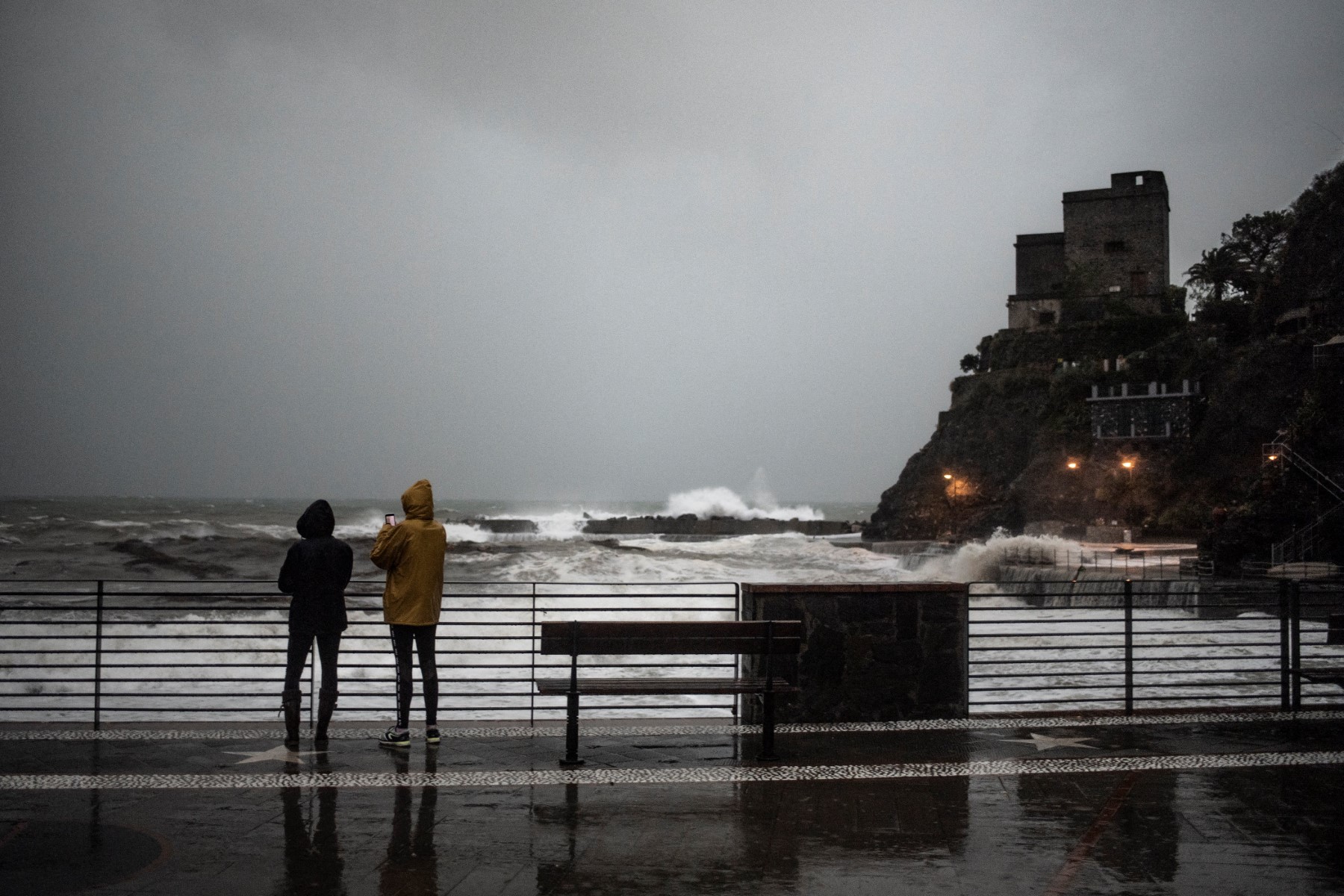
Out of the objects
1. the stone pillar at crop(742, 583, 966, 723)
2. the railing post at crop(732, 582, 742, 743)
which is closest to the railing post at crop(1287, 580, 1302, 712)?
the stone pillar at crop(742, 583, 966, 723)

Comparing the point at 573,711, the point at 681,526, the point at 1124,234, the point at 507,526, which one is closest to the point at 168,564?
the point at 573,711

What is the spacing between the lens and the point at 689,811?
19.6ft

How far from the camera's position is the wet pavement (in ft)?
15.8

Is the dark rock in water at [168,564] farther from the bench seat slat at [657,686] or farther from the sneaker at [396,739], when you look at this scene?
the bench seat slat at [657,686]

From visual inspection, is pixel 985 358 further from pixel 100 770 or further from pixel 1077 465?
pixel 100 770

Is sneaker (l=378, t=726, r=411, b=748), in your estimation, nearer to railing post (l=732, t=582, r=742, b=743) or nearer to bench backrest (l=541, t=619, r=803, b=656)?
bench backrest (l=541, t=619, r=803, b=656)

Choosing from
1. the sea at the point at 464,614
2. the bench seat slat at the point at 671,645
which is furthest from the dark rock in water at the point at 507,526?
the bench seat slat at the point at 671,645

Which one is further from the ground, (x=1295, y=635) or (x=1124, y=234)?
(x=1124, y=234)

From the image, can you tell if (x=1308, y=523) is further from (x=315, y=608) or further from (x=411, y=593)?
(x=315, y=608)

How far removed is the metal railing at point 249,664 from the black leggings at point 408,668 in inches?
11.3

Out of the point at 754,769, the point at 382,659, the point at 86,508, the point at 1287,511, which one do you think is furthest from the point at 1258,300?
the point at 86,508

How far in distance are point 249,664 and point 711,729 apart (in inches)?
190

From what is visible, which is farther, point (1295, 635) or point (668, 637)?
point (1295, 635)

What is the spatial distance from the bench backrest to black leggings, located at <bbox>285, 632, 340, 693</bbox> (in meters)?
1.68
